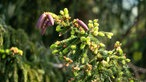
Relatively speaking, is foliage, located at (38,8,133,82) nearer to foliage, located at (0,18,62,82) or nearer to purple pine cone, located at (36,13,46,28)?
purple pine cone, located at (36,13,46,28)

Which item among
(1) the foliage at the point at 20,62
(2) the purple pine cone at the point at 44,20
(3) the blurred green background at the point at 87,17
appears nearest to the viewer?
(2) the purple pine cone at the point at 44,20

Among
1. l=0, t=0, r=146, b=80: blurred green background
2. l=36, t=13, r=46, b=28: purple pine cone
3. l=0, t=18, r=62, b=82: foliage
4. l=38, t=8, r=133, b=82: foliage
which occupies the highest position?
l=0, t=0, r=146, b=80: blurred green background

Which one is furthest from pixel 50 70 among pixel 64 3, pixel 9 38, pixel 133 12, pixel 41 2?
pixel 133 12

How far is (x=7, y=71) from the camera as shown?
3.26 metres

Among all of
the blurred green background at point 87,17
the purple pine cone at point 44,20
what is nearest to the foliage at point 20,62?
the blurred green background at point 87,17

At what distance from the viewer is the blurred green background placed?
15.4ft

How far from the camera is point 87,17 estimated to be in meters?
6.25

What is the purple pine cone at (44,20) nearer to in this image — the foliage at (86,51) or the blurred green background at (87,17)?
the foliage at (86,51)

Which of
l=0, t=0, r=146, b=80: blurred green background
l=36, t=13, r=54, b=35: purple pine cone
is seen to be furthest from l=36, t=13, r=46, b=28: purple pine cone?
l=0, t=0, r=146, b=80: blurred green background

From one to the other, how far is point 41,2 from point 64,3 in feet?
1.56

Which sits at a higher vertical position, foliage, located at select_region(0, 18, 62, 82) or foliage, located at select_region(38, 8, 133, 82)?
foliage, located at select_region(0, 18, 62, 82)

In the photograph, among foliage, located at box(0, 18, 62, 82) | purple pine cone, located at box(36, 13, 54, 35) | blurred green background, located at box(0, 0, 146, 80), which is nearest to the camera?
purple pine cone, located at box(36, 13, 54, 35)

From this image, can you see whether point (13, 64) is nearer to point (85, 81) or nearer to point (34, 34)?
point (85, 81)

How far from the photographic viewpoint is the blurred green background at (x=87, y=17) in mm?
4703
